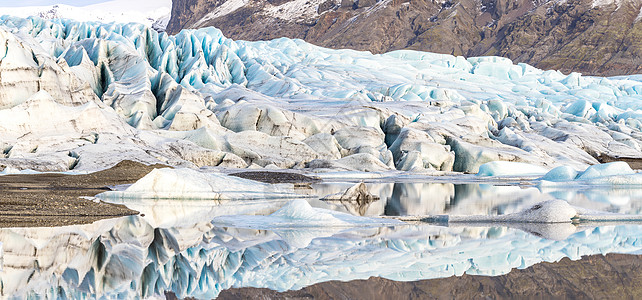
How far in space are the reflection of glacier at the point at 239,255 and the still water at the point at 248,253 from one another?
10 millimetres

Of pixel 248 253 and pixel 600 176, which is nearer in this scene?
pixel 248 253

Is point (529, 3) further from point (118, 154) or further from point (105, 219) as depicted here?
point (105, 219)

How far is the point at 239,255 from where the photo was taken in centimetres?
664

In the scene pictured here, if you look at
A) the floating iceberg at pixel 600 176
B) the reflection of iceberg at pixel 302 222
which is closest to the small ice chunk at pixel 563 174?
the floating iceberg at pixel 600 176

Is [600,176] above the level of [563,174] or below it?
above

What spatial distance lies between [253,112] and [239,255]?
25.2m

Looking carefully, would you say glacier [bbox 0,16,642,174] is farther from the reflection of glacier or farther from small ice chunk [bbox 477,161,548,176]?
the reflection of glacier

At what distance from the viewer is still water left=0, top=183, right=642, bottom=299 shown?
17.4ft

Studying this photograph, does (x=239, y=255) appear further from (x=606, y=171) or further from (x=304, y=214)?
(x=606, y=171)

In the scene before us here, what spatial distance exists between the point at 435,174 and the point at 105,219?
19.7 metres

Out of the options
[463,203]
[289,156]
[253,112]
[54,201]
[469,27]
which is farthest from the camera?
[469,27]

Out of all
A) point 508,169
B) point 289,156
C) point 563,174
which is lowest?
point 508,169

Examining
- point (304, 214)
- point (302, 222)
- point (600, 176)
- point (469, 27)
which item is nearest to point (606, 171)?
point (600, 176)

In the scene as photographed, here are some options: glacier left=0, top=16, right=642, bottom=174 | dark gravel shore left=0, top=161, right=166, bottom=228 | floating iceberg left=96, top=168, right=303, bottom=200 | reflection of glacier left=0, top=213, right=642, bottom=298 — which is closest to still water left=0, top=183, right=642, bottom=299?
reflection of glacier left=0, top=213, right=642, bottom=298
